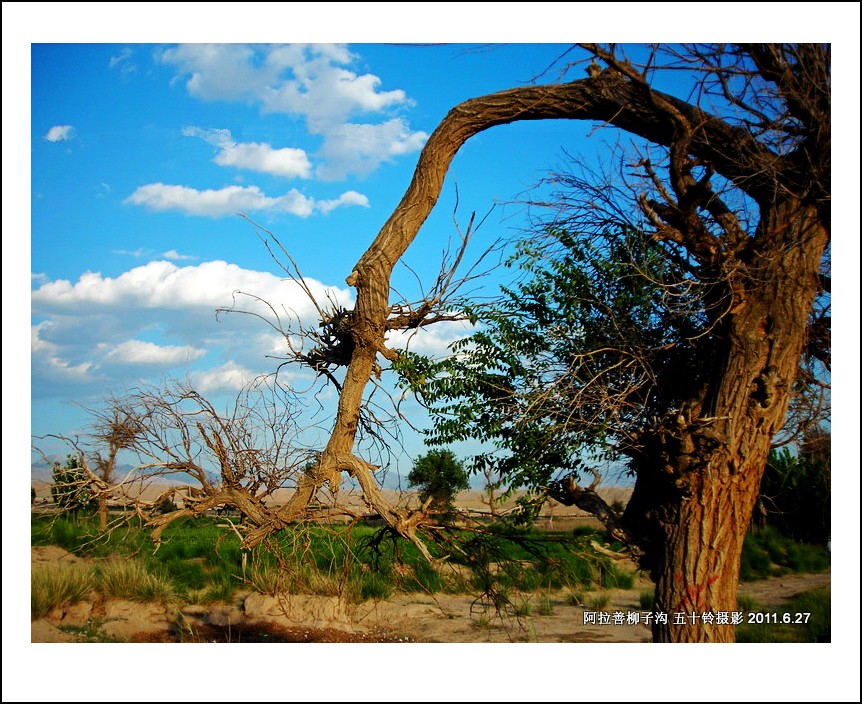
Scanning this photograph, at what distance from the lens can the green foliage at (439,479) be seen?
5.15 metres

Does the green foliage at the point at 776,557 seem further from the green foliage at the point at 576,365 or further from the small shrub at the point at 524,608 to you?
the green foliage at the point at 576,365

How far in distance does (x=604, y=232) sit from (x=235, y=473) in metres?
3.23

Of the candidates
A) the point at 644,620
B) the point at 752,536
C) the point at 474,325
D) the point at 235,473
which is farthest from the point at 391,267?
the point at 752,536

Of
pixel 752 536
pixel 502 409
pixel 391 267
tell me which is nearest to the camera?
pixel 391 267

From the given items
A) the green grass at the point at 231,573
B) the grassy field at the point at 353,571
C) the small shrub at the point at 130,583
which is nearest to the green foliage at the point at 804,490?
the grassy field at the point at 353,571

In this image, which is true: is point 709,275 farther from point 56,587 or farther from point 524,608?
point 56,587

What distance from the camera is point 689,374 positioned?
17.0 feet

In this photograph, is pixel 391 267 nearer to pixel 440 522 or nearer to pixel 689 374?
pixel 440 522

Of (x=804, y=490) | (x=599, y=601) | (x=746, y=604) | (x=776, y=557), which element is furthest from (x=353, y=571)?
(x=776, y=557)

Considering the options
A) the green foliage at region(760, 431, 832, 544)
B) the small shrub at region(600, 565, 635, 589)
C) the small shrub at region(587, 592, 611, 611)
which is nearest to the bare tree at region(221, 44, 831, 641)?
the green foliage at region(760, 431, 832, 544)

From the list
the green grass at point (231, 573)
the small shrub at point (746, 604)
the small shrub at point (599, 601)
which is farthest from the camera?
the small shrub at point (599, 601)

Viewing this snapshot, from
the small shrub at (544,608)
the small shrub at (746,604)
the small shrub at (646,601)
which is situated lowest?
the small shrub at (646,601)

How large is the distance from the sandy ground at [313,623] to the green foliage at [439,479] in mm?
1495

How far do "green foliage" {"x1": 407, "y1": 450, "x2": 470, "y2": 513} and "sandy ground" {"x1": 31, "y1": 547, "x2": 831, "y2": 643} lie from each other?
1.49 metres
